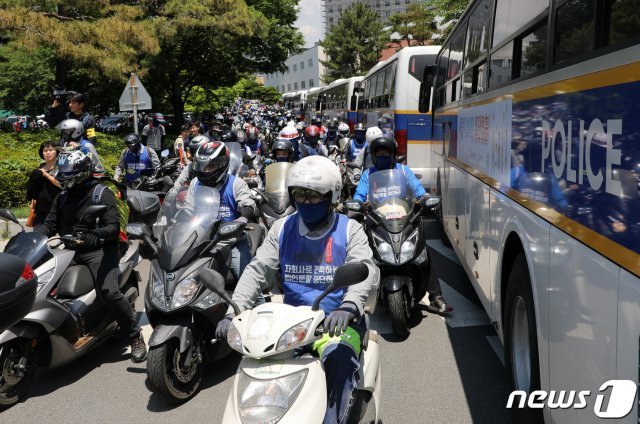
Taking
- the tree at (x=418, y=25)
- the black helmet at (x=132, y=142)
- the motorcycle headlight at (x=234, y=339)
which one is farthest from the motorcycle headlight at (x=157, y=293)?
the tree at (x=418, y=25)

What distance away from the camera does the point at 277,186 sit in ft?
24.0

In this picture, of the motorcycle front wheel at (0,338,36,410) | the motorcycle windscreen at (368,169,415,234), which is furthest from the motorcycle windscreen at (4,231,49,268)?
the motorcycle windscreen at (368,169,415,234)

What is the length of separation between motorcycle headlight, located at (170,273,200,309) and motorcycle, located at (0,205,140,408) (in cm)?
92

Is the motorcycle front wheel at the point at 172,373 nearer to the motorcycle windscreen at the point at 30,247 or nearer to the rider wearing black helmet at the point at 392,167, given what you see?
the motorcycle windscreen at the point at 30,247

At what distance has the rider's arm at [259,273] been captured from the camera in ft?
10.2

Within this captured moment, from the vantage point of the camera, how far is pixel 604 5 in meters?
2.40

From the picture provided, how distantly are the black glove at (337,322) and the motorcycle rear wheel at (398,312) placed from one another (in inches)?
102

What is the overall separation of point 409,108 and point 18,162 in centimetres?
836

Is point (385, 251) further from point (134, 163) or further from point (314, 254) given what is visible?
point (134, 163)

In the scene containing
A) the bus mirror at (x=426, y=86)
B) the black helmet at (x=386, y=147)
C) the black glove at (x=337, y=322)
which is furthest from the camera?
the bus mirror at (x=426, y=86)

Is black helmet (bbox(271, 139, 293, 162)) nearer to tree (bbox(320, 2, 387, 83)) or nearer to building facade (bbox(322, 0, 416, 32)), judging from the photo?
tree (bbox(320, 2, 387, 83))

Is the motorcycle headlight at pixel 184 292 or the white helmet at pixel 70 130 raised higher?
the white helmet at pixel 70 130

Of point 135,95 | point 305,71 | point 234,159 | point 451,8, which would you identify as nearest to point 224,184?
point 234,159

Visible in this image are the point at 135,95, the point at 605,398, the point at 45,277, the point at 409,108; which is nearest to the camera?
the point at 605,398
